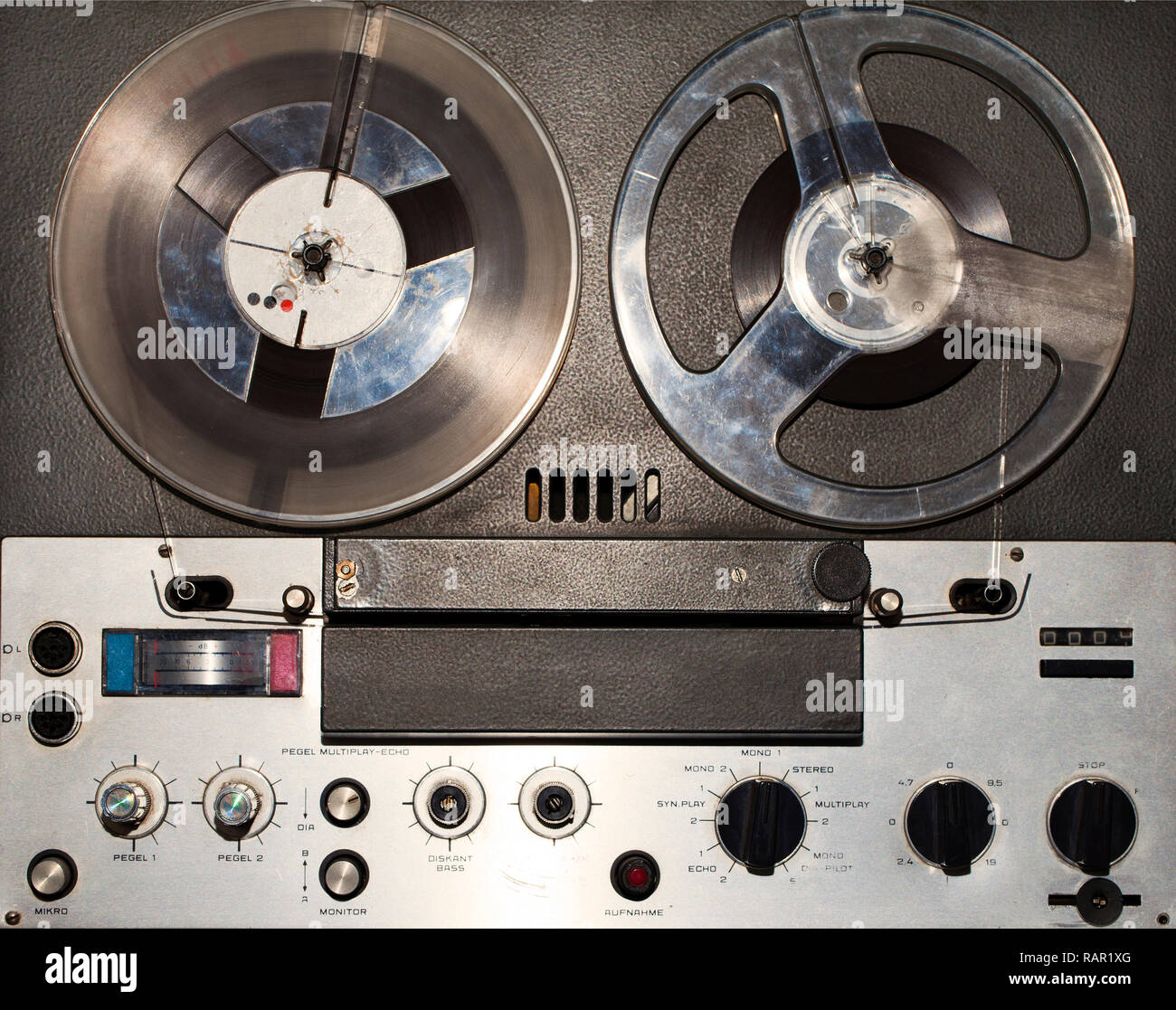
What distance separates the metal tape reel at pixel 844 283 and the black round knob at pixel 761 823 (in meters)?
0.43

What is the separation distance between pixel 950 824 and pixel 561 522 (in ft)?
2.45

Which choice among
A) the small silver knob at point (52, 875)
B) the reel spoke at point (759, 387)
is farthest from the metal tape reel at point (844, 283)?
the small silver knob at point (52, 875)

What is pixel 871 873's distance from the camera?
1367 mm

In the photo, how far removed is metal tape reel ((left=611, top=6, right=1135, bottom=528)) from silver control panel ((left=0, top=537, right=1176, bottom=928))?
0.29 metres

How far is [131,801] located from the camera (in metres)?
1.33

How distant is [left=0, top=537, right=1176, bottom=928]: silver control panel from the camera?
1.36 metres

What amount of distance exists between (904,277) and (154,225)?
3.80 ft
